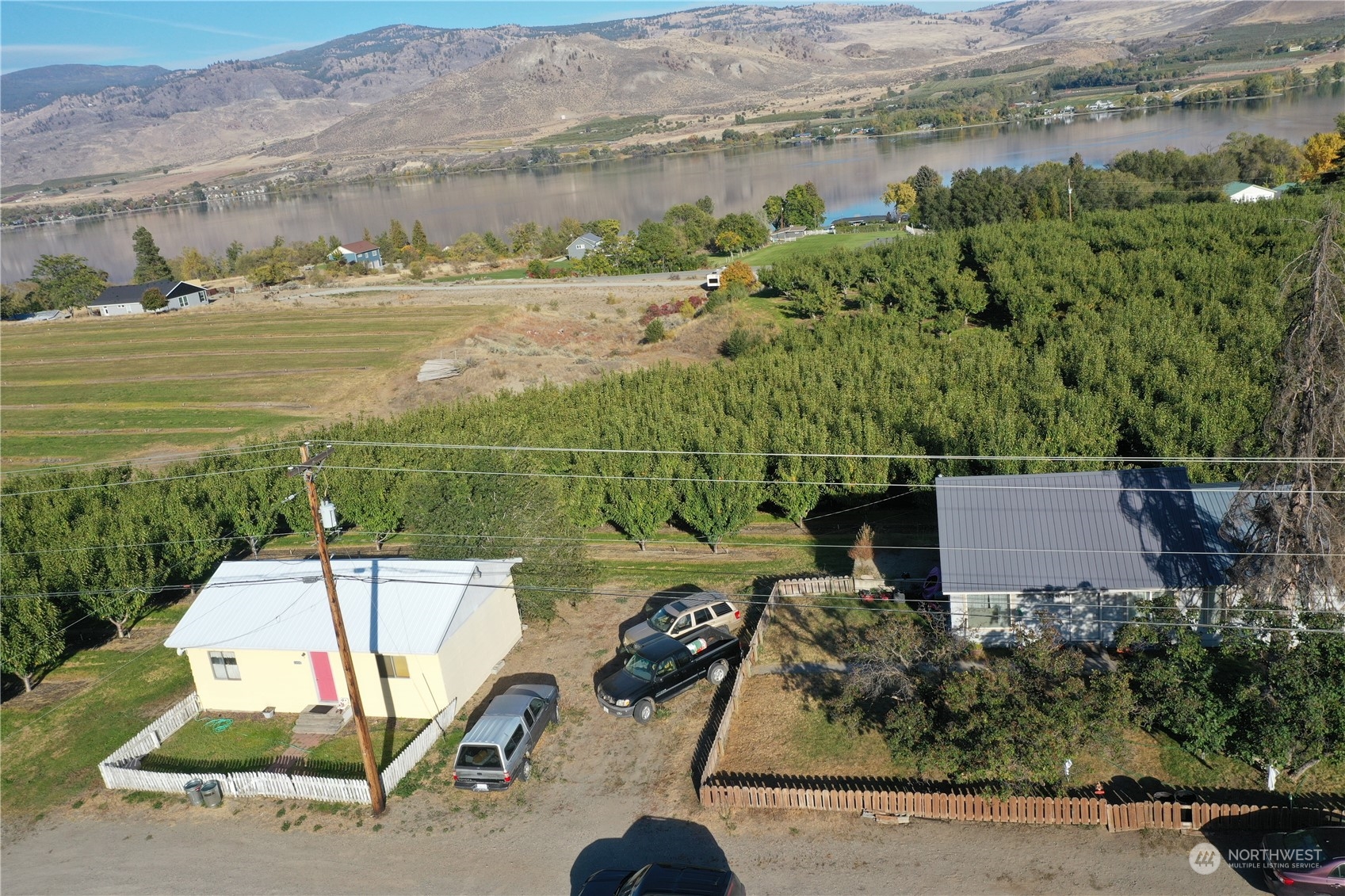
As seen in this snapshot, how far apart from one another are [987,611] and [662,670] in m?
9.12

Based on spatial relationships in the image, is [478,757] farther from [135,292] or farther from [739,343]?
[135,292]

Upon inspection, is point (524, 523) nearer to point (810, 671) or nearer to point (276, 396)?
point (810, 671)

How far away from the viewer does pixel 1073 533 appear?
23.8 metres

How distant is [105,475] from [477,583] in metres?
27.1

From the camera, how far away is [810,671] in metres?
24.3

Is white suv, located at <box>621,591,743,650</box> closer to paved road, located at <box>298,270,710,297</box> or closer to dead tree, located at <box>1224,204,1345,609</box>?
dead tree, located at <box>1224,204,1345,609</box>

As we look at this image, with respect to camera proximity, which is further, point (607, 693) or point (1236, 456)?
point (1236, 456)

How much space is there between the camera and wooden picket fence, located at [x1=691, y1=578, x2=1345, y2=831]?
57.0ft

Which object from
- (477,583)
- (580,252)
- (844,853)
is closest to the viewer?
(844,853)

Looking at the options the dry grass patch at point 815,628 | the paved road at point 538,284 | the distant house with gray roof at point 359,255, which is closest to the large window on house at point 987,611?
the dry grass patch at point 815,628

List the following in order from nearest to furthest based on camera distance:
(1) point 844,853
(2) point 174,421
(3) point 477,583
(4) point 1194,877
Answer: (4) point 1194,877 → (1) point 844,853 → (3) point 477,583 → (2) point 174,421

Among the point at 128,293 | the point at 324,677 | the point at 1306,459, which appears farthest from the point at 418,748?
the point at 128,293

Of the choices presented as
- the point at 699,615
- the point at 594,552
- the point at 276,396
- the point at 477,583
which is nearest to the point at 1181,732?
the point at 699,615

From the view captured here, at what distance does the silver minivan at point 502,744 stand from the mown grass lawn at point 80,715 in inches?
413
